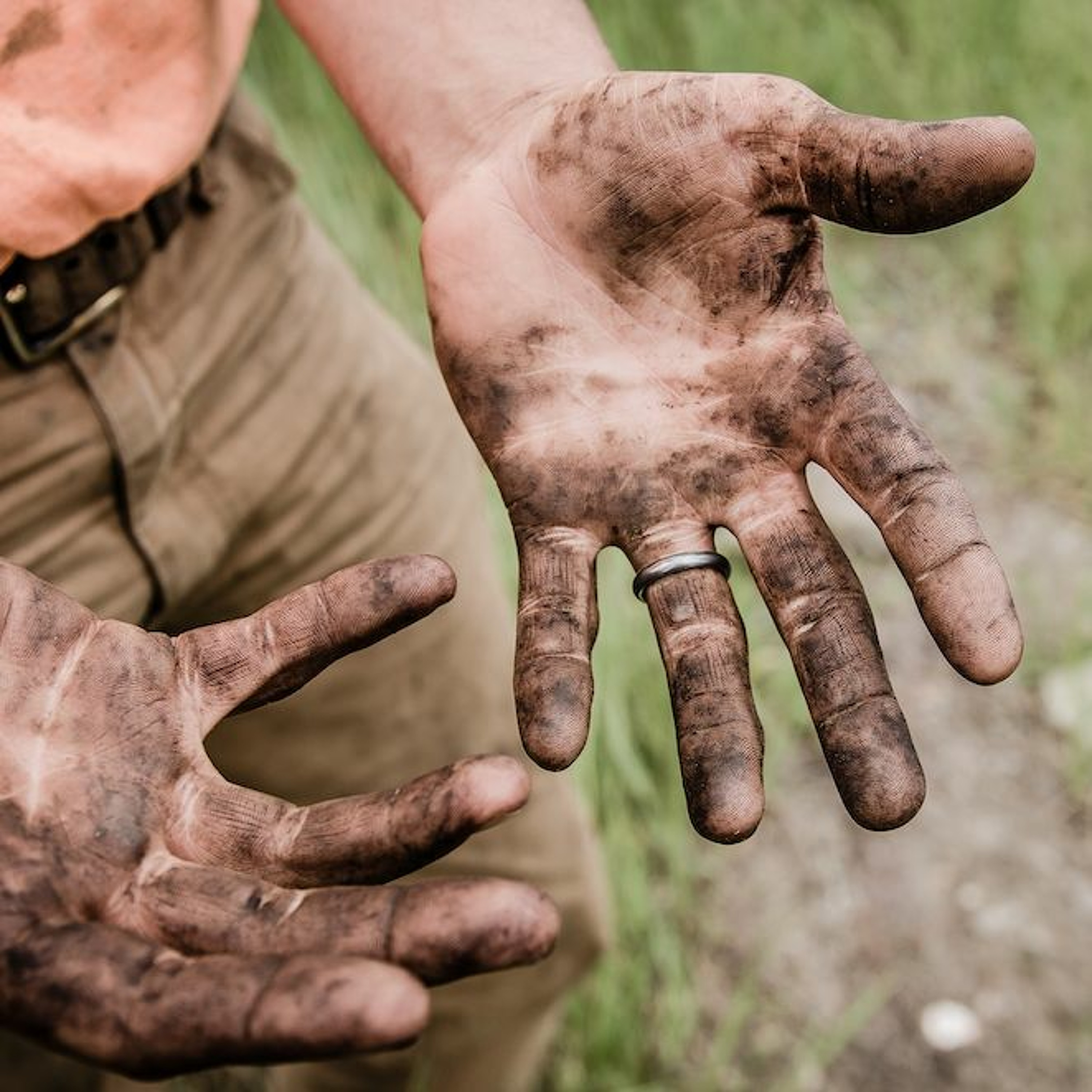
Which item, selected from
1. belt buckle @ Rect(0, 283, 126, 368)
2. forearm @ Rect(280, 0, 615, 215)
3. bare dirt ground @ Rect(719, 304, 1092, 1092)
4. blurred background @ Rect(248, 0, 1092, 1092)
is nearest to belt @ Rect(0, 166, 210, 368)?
belt buckle @ Rect(0, 283, 126, 368)

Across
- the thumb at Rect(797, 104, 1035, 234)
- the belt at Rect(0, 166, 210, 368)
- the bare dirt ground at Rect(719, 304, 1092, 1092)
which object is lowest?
the bare dirt ground at Rect(719, 304, 1092, 1092)

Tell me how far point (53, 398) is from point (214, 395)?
0.18 m

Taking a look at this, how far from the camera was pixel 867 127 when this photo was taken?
973 mm

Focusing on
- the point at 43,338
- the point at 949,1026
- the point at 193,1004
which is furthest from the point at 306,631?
the point at 949,1026

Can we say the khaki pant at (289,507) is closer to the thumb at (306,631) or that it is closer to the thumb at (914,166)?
the thumb at (306,631)

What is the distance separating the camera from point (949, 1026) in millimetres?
1795

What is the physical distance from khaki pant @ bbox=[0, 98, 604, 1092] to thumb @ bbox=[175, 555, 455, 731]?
0.94 ft

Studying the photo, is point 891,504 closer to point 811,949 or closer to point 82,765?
point 82,765

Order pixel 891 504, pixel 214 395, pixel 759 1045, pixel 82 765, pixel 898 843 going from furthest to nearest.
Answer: pixel 898 843 < pixel 759 1045 < pixel 214 395 < pixel 891 504 < pixel 82 765

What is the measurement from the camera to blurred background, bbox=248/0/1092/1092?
181cm

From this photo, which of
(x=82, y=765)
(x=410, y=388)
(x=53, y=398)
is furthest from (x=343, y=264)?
(x=82, y=765)

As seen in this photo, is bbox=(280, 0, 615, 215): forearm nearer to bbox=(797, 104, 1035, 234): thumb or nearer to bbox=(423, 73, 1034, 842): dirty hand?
bbox=(423, 73, 1034, 842): dirty hand

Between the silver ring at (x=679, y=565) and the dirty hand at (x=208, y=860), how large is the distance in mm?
206

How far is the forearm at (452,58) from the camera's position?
1198 millimetres
